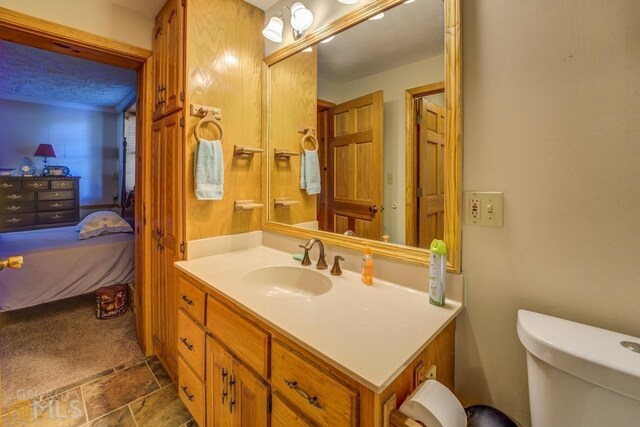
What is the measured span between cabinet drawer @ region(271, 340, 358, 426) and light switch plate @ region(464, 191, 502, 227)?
67cm

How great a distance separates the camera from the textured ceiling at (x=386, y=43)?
108 centimetres

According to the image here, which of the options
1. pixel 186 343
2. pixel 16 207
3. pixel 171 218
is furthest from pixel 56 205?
pixel 186 343

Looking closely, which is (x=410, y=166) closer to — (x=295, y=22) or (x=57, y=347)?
(x=295, y=22)

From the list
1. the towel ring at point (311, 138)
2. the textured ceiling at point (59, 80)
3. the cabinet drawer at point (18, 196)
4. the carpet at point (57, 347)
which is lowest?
the carpet at point (57, 347)

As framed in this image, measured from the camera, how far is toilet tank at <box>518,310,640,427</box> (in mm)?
603

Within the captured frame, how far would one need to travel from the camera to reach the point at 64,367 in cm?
192

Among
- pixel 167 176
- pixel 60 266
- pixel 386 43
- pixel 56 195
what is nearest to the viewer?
pixel 386 43

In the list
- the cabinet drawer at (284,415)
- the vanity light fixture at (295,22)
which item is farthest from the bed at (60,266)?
the cabinet drawer at (284,415)

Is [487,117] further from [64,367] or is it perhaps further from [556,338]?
[64,367]

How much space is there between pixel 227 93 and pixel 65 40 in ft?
3.16

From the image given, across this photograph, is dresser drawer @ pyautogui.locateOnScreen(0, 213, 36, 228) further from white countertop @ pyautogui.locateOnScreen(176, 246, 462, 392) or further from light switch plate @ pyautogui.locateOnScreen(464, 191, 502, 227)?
light switch plate @ pyautogui.locateOnScreen(464, 191, 502, 227)

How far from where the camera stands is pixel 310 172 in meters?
1.69

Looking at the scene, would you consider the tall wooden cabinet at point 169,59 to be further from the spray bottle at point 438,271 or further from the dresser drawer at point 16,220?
the dresser drawer at point 16,220

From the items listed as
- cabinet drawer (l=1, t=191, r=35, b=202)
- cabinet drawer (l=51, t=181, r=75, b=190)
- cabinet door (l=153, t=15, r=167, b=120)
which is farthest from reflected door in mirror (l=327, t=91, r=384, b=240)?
cabinet drawer (l=1, t=191, r=35, b=202)
